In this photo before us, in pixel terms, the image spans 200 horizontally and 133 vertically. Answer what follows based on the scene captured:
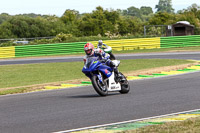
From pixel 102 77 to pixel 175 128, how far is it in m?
5.31

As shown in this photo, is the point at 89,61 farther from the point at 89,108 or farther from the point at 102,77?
the point at 89,108

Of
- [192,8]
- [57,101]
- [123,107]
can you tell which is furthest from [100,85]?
[192,8]

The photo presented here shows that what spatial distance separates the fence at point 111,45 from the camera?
40.5m

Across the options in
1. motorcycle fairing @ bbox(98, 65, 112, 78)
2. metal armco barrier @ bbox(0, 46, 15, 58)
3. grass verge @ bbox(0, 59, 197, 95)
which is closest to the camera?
motorcycle fairing @ bbox(98, 65, 112, 78)

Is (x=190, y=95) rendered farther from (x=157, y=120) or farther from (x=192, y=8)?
(x=192, y=8)

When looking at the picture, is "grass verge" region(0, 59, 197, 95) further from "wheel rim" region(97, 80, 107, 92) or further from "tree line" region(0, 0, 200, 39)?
"tree line" region(0, 0, 200, 39)

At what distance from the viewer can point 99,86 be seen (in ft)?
38.1

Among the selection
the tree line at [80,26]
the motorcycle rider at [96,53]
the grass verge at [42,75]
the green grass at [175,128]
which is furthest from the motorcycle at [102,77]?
the tree line at [80,26]

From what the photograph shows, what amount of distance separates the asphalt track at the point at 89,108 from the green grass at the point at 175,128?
1.06 m

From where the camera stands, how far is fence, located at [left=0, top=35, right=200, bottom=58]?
4047cm

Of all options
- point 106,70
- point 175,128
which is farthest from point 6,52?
point 175,128

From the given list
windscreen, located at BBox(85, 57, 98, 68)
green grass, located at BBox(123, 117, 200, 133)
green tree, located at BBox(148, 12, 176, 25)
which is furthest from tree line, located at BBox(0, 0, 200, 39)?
green grass, located at BBox(123, 117, 200, 133)

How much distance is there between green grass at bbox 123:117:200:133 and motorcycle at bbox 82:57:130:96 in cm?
439

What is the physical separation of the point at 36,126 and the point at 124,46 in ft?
112
